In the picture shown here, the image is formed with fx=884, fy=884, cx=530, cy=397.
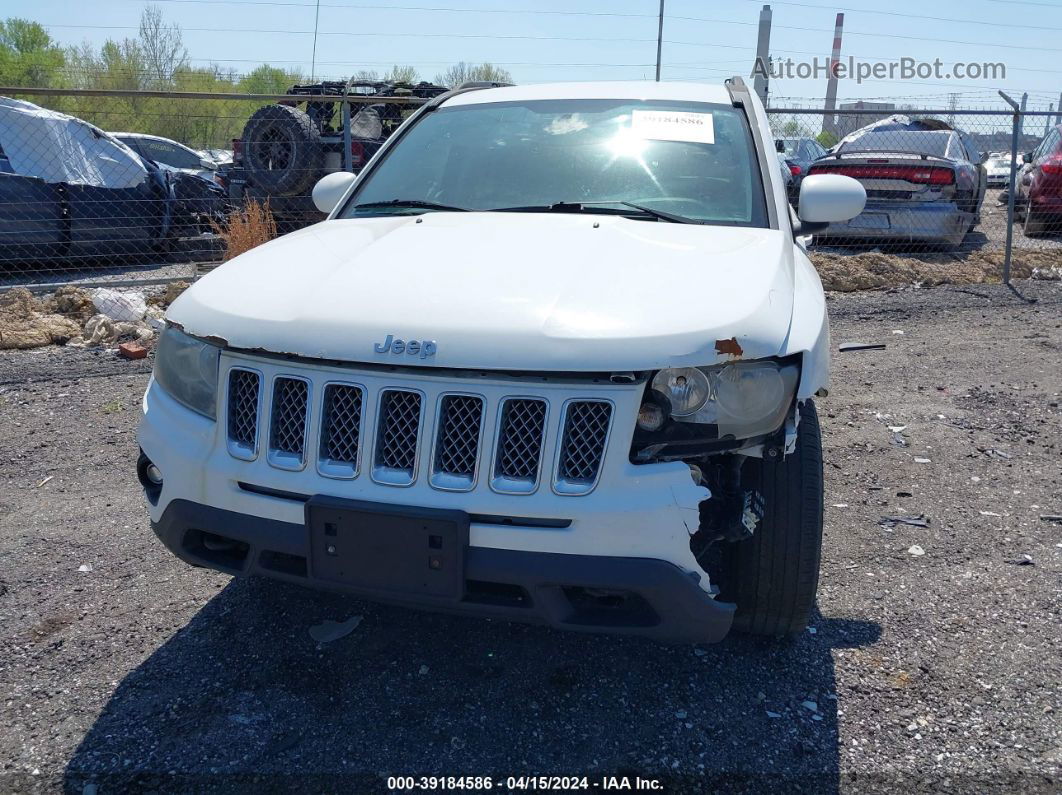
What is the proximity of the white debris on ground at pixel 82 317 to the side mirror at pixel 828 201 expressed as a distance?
17.2ft

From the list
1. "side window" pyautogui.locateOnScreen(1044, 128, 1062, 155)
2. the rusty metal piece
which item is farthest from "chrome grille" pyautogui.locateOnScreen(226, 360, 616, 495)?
"side window" pyautogui.locateOnScreen(1044, 128, 1062, 155)

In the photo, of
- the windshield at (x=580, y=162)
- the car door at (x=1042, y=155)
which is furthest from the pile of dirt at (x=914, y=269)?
the windshield at (x=580, y=162)

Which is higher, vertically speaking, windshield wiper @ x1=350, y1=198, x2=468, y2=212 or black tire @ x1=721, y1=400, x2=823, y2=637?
windshield wiper @ x1=350, y1=198, x2=468, y2=212

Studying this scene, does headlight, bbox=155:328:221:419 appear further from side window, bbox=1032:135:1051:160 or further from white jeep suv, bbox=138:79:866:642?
side window, bbox=1032:135:1051:160

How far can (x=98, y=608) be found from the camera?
311 cm

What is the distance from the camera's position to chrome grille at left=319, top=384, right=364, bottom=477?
2.29 meters

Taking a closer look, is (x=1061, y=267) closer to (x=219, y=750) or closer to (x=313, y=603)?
(x=313, y=603)

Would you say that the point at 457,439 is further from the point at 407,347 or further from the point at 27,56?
the point at 27,56

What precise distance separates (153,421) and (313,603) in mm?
A: 940

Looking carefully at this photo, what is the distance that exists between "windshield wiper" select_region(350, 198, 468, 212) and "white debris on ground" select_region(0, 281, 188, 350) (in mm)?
3888

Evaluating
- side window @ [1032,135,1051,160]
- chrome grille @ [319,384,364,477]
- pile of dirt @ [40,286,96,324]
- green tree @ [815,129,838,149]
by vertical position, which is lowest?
pile of dirt @ [40,286,96,324]

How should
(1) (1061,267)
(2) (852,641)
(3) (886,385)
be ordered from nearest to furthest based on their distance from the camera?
(2) (852,641)
(3) (886,385)
(1) (1061,267)

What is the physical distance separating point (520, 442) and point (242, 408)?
2.64 ft

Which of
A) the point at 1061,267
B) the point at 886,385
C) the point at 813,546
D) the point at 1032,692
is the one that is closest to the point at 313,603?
the point at 813,546
